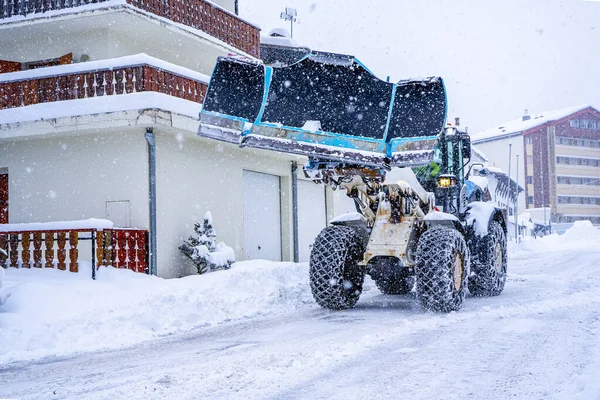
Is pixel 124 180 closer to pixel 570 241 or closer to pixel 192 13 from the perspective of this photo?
pixel 192 13

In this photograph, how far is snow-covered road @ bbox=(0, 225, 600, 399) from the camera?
4.44 metres

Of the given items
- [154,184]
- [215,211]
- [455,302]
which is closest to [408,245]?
[455,302]

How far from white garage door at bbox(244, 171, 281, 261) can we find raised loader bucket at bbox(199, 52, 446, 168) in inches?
350

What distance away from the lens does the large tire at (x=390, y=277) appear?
884 centimetres

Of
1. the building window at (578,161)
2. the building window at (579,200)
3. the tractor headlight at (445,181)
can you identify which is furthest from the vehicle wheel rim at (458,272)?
the building window at (578,161)

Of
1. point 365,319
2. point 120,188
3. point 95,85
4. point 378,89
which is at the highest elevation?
point 95,85

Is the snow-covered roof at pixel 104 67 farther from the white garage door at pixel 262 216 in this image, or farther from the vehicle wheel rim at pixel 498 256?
the vehicle wheel rim at pixel 498 256

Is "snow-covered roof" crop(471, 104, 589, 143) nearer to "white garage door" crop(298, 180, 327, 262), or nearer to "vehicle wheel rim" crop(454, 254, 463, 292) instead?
"white garage door" crop(298, 180, 327, 262)

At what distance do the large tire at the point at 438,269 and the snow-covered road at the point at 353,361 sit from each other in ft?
0.70

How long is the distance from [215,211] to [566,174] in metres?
73.2

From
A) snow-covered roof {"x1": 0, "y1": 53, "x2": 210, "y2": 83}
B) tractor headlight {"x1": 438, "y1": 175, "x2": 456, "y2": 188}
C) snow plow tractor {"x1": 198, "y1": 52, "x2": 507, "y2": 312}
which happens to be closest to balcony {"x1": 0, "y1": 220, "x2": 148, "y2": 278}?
snow-covered roof {"x1": 0, "y1": 53, "x2": 210, "y2": 83}

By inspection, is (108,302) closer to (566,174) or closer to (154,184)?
(154,184)

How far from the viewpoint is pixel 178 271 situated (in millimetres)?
13867

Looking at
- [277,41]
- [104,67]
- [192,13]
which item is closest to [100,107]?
[104,67]
